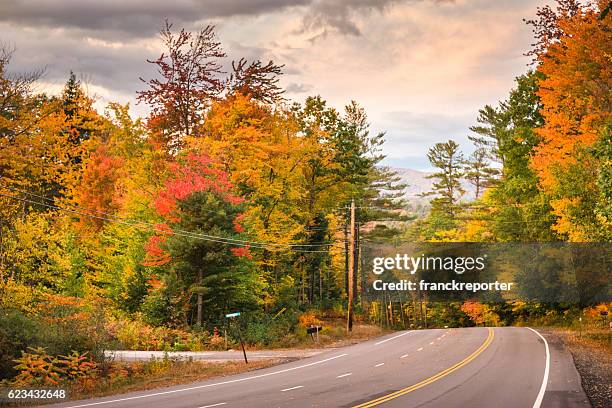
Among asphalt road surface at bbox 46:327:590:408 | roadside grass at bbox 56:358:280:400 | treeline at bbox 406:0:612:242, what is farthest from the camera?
treeline at bbox 406:0:612:242

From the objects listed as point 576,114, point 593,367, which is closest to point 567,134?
point 576,114

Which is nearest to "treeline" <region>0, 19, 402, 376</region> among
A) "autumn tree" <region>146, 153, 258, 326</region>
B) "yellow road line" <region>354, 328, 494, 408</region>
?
"autumn tree" <region>146, 153, 258, 326</region>

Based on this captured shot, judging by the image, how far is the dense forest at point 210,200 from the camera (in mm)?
26406

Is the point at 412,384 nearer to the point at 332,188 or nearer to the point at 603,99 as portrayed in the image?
the point at 603,99

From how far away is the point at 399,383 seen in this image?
2211cm

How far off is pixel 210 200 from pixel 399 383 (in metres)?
17.8

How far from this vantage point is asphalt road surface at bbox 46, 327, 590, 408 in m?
18.0

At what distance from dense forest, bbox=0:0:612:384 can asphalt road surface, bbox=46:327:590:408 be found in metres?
5.50

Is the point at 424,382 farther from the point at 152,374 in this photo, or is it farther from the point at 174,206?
the point at 174,206

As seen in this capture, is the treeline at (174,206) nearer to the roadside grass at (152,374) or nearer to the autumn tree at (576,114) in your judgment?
the roadside grass at (152,374)

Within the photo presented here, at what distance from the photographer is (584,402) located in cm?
1823

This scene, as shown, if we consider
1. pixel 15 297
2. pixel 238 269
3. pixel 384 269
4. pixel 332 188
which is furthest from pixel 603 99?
pixel 384 269

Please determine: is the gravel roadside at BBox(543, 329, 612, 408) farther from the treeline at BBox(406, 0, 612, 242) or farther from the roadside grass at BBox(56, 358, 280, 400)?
the roadside grass at BBox(56, 358, 280, 400)

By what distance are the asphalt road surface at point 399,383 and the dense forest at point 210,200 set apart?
5497 mm
